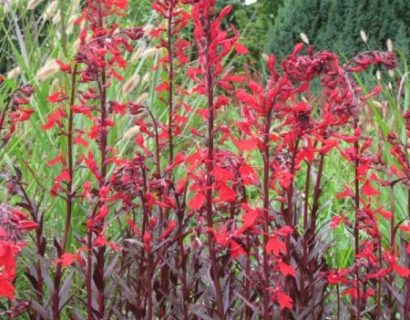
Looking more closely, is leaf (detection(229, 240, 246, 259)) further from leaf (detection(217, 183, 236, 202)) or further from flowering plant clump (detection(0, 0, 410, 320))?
leaf (detection(217, 183, 236, 202))

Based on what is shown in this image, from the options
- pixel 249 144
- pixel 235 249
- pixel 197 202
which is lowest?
pixel 235 249

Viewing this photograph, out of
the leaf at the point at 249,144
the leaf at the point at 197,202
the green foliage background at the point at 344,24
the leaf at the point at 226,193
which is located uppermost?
the leaf at the point at 249,144

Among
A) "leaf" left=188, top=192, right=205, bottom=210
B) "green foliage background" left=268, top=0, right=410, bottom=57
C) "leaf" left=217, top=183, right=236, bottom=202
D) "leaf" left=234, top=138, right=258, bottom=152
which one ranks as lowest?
"green foliage background" left=268, top=0, right=410, bottom=57

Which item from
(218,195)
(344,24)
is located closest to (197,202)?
(218,195)

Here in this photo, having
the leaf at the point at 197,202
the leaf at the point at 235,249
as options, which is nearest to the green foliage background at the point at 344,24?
the leaf at the point at 235,249

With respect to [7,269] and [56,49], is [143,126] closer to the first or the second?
[7,269]

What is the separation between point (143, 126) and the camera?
2.51 meters

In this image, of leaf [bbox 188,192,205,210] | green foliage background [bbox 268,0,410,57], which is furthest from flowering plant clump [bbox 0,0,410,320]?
green foliage background [bbox 268,0,410,57]

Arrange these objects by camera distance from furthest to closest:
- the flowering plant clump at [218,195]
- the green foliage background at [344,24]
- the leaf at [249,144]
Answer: the green foliage background at [344,24], the flowering plant clump at [218,195], the leaf at [249,144]

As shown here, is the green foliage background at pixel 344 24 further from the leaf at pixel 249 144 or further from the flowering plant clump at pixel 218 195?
the leaf at pixel 249 144

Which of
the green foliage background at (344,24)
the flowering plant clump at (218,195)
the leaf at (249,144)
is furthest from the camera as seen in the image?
the green foliage background at (344,24)

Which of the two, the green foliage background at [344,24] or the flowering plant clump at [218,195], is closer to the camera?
the flowering plant clump at [218,195]

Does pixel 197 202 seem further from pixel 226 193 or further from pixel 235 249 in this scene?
pixel 235 249

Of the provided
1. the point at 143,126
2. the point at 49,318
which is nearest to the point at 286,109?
the point at 143,126
